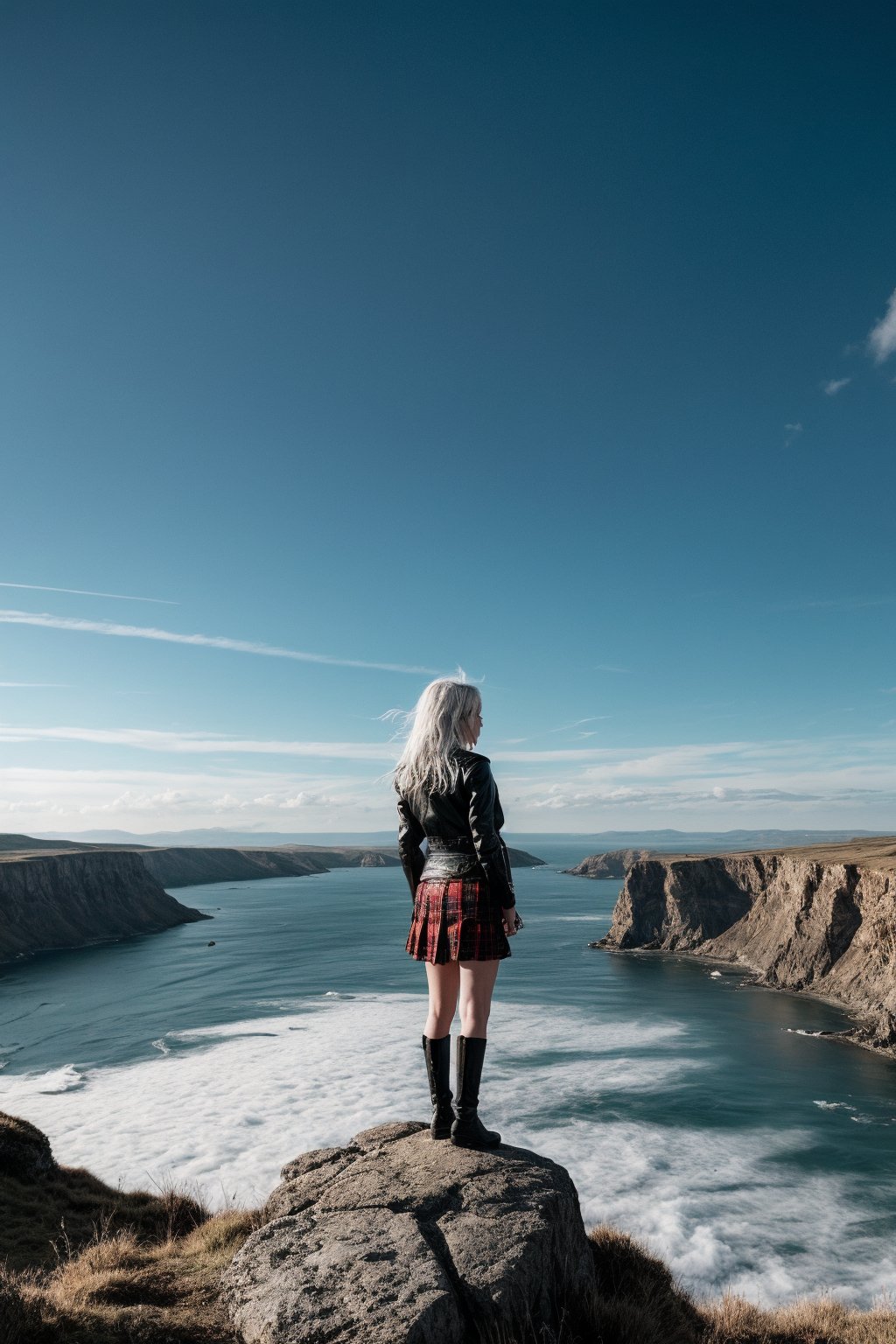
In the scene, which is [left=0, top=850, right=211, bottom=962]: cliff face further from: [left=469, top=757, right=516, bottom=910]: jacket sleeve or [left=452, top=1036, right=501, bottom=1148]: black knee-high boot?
[left=469, top=757, right=516, bottom=910]: jacket sleeve

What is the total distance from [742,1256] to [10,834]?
721 ft

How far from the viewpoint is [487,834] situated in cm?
543

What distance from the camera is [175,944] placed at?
365ft

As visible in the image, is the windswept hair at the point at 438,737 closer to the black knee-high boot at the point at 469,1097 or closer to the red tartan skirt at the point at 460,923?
the red tartan skirt at the point at 460,923

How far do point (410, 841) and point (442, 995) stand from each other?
1.32 metres

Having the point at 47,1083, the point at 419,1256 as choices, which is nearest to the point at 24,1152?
the point at 419,1256

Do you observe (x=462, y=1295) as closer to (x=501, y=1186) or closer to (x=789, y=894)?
(x=501, y=1186)

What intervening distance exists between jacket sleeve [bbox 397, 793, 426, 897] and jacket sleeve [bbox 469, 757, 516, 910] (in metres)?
0.82

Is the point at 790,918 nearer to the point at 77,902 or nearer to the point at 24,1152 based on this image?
the point at 24,1152

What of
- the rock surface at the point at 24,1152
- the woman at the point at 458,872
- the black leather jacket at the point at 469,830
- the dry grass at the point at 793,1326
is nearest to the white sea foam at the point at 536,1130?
the rock surface at the point at 24,1152

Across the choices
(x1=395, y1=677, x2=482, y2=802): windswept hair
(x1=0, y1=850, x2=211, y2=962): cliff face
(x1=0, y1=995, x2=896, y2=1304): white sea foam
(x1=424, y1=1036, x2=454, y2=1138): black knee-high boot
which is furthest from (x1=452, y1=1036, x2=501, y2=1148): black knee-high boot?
(x1=0, y1=850, x2=211, y2=962): cliff face

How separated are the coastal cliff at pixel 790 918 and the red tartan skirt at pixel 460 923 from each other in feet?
212

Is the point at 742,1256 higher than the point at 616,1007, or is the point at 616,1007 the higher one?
the point at 742,1256

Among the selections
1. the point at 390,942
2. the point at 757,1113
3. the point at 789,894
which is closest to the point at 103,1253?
the point at 757,1113
